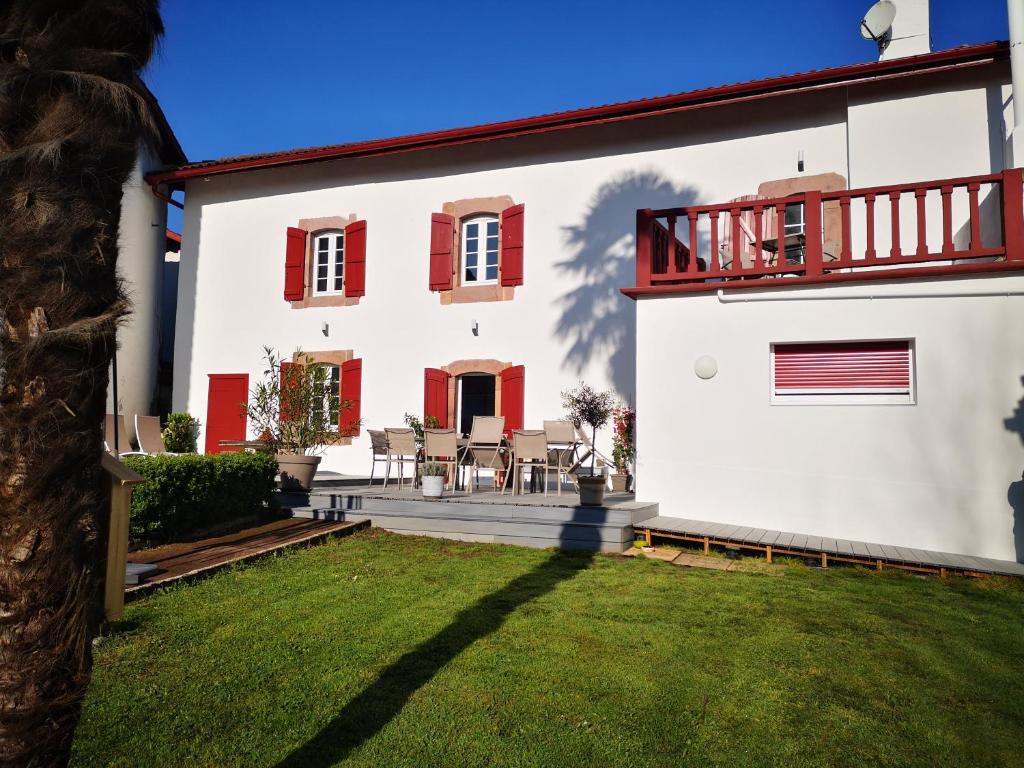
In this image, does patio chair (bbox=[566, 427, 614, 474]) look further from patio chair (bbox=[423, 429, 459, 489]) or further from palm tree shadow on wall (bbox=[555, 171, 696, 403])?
patio chair (bbox=[423, 429, 459, 489])

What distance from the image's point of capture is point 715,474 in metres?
7.44

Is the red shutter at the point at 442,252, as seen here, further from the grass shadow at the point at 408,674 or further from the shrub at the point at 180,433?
the grass shadow at the point at 408,674

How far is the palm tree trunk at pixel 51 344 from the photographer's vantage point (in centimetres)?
158

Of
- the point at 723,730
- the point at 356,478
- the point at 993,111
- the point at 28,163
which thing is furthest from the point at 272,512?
the point at 993,111

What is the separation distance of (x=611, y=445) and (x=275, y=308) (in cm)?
603

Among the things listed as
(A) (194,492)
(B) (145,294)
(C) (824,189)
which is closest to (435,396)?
(A) (194,492)

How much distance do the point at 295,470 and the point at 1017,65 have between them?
8.82 meters

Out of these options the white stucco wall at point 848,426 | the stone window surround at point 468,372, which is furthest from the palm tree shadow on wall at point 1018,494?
the stone window surround at point 468,372

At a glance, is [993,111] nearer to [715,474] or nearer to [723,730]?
[715,474]

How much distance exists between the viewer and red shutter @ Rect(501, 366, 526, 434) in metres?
10.6

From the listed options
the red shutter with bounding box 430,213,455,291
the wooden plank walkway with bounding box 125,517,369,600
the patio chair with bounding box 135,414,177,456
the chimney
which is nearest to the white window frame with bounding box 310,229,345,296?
the red shutter with bounding box 430,213,455,291

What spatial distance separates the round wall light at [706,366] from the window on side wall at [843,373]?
0.54m

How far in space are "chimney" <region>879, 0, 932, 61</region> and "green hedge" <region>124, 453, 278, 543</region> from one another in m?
8.97

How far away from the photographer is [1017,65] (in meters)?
7.97
